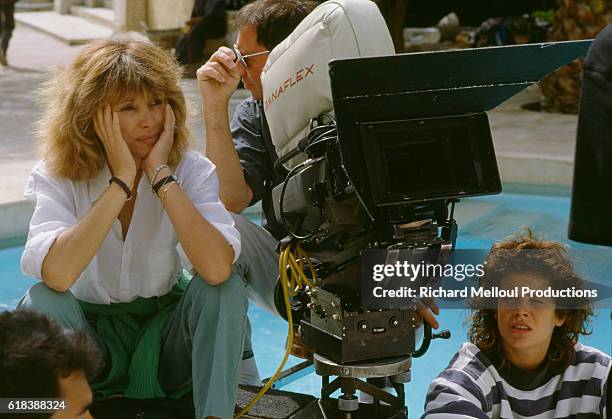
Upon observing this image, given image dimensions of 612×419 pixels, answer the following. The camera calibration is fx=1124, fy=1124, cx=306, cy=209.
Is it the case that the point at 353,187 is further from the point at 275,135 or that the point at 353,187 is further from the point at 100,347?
the point at 100,347

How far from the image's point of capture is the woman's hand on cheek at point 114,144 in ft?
8.80

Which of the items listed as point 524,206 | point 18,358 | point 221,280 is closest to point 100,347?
point 221,280

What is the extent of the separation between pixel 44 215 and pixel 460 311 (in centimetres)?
155

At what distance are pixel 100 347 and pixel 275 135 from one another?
0.66 metres

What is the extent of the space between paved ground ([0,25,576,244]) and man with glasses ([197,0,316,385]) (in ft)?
4.00

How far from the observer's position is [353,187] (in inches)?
90.2

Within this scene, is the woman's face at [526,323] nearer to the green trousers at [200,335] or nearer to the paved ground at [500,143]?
the green trousers at [200,335]

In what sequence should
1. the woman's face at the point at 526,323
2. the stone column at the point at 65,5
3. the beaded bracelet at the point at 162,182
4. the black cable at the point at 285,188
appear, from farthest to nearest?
the stone column at the point at 65,5, the beaded bracelet at the point at 162,182, the woman's face at the point at 526,323, the black cable at the point at 285,188

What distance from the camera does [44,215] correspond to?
2.65 metres

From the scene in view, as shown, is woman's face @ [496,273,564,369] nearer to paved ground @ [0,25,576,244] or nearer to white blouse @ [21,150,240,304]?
white blouse @ [21,150,240,304]

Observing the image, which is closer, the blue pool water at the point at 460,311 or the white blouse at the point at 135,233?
the white blouse at the point at 135,233

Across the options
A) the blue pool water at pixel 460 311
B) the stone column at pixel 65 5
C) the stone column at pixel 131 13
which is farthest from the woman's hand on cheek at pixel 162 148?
the stone column at pixel 65 5

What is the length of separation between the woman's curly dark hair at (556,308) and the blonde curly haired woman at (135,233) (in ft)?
1.87

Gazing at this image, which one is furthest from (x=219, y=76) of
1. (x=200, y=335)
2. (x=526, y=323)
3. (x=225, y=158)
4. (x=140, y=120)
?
(x=526, y=323)
